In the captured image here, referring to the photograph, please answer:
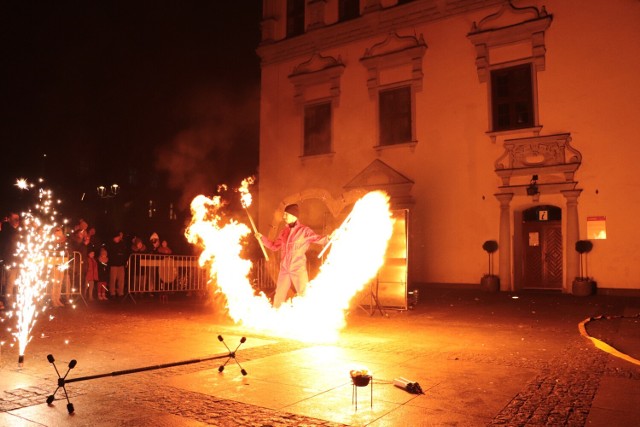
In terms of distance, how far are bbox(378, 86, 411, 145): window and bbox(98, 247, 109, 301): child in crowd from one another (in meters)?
10.6

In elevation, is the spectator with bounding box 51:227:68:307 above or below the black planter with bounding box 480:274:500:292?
above

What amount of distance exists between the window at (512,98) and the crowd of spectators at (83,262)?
11.7 meters

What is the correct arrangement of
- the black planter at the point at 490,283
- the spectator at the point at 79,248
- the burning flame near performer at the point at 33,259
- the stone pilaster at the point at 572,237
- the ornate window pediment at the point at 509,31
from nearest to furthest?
the burning flame near performer at the point at 33,259 < the spectator at the point at 79,248 < the stone pilaster at the point at 572,237 < the black planter at the point at 490,283 < the ornate window pediment at the point at 509,31

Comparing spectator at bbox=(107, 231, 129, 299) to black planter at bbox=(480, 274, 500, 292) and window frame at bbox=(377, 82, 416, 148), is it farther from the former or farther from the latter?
black planter at bbox=(480, 274, 500, 292)

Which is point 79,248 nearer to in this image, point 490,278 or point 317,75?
point 317,75

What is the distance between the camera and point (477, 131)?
59.3 ft

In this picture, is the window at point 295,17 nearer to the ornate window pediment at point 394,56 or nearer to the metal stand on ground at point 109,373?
the ornate window pediment at point 394,56

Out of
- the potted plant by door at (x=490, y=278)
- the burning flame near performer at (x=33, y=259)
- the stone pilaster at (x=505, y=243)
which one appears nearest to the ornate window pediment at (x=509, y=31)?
the stone pilaster at (x=505, y=243)

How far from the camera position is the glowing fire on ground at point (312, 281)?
9805 mm

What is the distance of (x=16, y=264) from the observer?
11695 mm

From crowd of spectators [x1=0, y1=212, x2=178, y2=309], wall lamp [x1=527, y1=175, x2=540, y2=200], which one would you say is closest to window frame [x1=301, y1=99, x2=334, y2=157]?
wall lamp [x1=527, y1=175, x2=540, y2=200]

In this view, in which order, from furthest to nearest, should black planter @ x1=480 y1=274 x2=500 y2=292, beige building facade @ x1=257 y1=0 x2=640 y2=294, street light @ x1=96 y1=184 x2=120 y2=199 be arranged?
street light @ x1=96 y1=184 x2=120 y2=199 < black planter @ x1=480 y1=274 x2=500 y2=292 < beige building facade @ x1=257 y1=0 x2=640 y2=294

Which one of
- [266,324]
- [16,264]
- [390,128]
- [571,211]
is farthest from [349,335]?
[390,128]

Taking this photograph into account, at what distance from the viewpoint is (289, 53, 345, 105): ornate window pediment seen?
21188 mm
